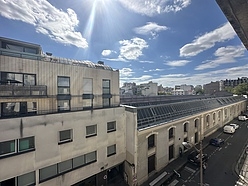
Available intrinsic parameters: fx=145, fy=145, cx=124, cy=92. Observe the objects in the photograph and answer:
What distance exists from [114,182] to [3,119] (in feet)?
42.8

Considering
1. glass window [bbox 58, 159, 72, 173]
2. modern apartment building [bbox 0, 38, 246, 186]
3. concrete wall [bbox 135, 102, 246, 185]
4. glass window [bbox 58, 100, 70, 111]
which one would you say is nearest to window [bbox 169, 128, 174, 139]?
modern apartment building [bbox 0, 38, 246, 186]

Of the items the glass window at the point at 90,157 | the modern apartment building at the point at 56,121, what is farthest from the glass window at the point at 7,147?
the glass window at the point at 90,157

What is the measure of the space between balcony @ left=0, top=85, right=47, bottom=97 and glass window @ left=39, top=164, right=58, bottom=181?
6.05 metres

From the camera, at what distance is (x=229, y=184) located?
16047 mm

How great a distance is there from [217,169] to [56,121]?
20.6 m

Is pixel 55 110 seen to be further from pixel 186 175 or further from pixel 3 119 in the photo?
pixel 186 175

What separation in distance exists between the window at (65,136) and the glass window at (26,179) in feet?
9.90

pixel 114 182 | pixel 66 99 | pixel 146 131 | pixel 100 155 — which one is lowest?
pixel 114 182

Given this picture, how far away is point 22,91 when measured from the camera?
10.9 meters

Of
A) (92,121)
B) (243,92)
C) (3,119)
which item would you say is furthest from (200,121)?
(243,92)

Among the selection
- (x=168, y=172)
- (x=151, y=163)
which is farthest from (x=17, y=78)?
(x=168, y=172)

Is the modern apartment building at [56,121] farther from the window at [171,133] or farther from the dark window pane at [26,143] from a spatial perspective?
the window at [171,133]

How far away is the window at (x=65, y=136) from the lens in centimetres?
1250

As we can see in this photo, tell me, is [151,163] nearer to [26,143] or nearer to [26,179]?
[26,179]
